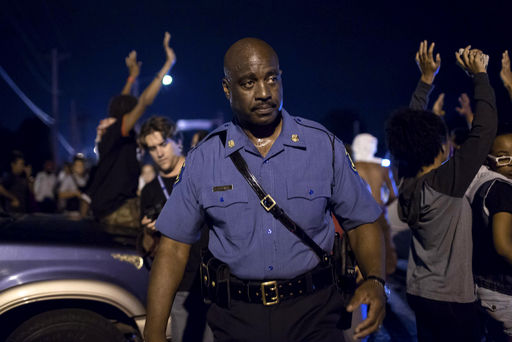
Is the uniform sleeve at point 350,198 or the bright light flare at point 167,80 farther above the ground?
the bright light flare at point 167,80

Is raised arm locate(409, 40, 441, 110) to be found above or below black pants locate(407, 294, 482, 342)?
above

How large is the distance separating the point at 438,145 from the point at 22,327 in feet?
10.1

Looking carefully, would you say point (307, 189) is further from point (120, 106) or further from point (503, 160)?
point (120, 106)

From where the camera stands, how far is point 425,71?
3.58m

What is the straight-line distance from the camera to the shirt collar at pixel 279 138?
230 cm

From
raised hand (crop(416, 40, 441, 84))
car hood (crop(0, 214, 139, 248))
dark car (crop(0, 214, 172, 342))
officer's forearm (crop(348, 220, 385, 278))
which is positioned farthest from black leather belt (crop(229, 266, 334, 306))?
raised hand (crop(416, 40, 441, 84))

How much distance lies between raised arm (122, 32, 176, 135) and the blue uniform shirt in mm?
1859

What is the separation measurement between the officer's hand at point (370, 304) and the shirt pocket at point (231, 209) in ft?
1.96

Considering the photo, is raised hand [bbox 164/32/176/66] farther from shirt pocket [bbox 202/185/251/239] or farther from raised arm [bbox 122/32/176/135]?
shirt pocket [bbox 202/185/251/239]

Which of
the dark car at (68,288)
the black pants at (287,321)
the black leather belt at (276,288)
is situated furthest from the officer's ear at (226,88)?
the dark car at (68,288)

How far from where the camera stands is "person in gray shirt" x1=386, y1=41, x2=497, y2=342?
8.84 ft

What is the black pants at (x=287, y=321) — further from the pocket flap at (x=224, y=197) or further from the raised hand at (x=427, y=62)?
the raised hand at (x=427, y=62)

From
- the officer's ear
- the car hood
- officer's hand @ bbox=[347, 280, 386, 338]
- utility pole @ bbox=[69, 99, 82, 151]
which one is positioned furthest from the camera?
utility pole @ bbox=[69, 99, 82, 151]

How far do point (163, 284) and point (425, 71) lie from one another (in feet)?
8.63
